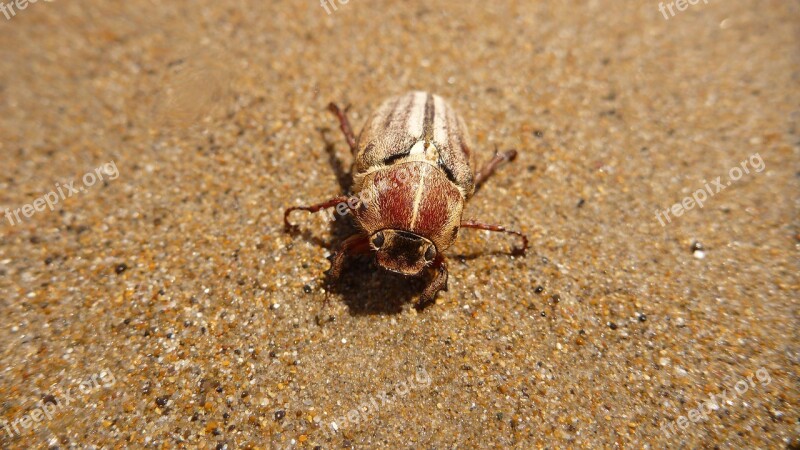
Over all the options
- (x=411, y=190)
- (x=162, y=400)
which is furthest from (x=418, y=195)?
(x=162, y=400)

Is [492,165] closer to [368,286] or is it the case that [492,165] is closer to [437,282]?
[437,282]

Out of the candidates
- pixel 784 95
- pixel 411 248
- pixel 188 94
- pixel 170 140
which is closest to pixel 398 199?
pixel 411 248

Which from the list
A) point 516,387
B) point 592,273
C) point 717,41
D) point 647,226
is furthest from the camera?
point 717,41

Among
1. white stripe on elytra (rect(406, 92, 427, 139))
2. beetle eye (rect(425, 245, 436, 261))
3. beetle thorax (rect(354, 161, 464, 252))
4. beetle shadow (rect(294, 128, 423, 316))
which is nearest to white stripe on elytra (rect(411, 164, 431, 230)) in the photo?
beetle thorax (rect(354, 161, 464, 252))

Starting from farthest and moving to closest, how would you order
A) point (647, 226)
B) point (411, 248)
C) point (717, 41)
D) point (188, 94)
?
point (717, 41) < point (188, 94) < point (647, 226) < point (411, 248)

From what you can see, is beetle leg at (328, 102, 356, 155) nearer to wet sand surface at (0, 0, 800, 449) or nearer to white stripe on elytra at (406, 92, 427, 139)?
wet sand surface at (0, 0, 800, 449)

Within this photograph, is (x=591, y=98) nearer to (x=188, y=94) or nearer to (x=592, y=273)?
(x=592, y=273)

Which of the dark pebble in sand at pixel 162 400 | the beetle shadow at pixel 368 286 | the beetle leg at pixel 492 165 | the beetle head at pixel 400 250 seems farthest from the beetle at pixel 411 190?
the dark pebble in sand at pixel 162 400
